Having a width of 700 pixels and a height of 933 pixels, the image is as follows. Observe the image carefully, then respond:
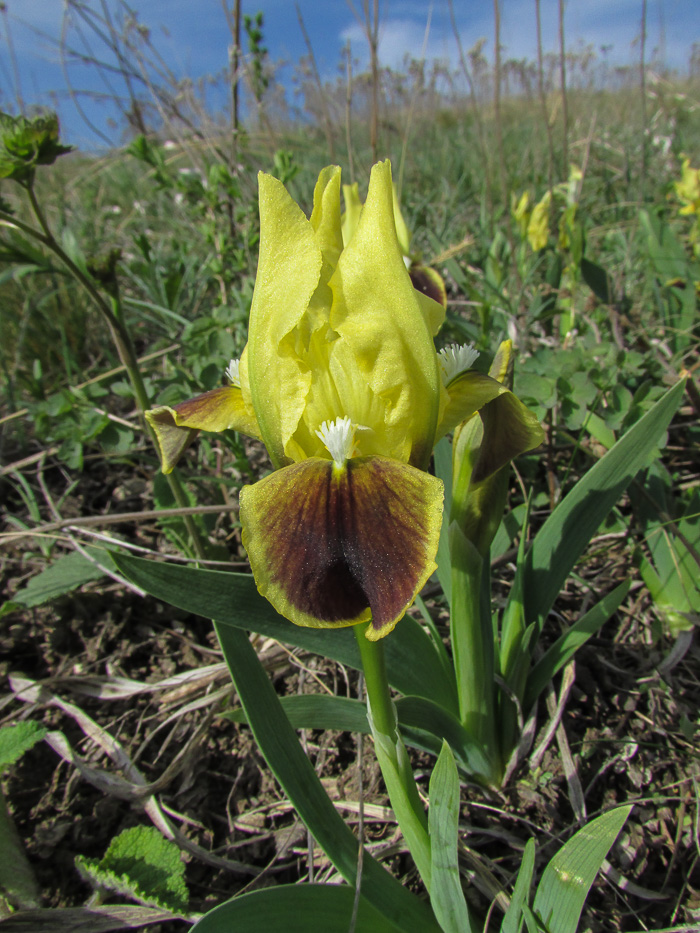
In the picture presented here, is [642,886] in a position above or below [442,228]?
below

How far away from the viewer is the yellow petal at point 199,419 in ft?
3.30

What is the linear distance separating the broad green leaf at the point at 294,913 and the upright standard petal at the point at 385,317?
2.57ft

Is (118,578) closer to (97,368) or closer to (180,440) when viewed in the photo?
(180,440)

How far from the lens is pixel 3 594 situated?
6.79 ft

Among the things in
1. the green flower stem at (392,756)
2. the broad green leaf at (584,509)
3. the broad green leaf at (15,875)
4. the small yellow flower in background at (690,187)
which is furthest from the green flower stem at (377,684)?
the small yellow flower in background at (690,187)

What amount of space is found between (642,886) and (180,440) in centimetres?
139

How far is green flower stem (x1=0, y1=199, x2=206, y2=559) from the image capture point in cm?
123

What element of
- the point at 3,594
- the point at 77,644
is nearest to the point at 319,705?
the point at 77,644

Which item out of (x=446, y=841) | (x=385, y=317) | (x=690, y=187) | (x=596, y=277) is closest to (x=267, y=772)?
(x=446, y=841)

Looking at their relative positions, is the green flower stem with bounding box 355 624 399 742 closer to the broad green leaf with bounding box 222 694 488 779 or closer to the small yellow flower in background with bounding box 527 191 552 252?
the broad green leaf with bounding box 222 694 488 779

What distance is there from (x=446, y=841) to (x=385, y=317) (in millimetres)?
860

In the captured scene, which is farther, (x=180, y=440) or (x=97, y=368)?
(x=97, y=368)

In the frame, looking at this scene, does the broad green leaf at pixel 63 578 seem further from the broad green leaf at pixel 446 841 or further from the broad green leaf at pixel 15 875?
the broad green leaf at pixel 446 841

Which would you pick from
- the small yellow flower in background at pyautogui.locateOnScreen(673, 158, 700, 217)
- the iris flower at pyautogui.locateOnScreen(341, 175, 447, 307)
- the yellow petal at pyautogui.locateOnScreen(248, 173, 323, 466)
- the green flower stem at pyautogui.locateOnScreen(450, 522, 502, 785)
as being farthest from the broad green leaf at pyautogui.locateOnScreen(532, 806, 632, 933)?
the small yellow flower in background at pyautogui.locateOnScreen(673, 158, 700, 217)
